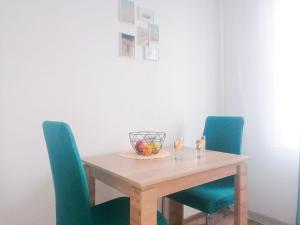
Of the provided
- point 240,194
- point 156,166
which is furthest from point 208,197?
point 156,166

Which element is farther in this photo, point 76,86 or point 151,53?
point 151,53

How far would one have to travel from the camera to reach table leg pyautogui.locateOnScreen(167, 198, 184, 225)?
214cm

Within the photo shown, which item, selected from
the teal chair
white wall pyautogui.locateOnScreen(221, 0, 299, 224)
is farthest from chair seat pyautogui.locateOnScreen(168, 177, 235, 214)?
white wall pyautogui.locateOnScreen(221, 0, 299, 224)

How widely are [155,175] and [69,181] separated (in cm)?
41

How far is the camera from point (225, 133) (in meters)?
2.08

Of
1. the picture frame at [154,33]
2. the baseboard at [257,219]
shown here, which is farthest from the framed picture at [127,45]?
the baseboard at [257,219]

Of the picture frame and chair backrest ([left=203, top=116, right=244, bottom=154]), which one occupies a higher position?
the picture frame

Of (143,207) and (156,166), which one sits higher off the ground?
(156,166)

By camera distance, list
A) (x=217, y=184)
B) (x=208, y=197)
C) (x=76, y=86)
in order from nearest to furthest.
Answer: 1. (x=208, y=197)
2. (x=76, y=86)
3. (x=217, y=184)

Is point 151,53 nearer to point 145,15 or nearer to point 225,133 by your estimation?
point 145,15

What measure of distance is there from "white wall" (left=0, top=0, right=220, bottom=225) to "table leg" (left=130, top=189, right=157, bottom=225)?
2.48 ft

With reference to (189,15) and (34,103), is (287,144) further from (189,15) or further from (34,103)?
(34,103)

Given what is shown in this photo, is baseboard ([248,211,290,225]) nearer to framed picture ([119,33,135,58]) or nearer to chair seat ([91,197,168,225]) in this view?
chair seat ([91,197,168,225])

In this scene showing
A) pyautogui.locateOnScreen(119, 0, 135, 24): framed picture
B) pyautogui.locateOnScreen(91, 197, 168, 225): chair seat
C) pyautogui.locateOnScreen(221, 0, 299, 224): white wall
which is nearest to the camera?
pyautogui.locateOnScreen(91, 197, 168, 225): chair seat
